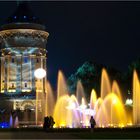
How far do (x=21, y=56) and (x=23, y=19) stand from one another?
7.68 meters

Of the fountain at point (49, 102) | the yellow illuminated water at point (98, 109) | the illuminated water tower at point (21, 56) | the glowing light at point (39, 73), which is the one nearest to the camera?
the yellow illuminated water at point (98, 109)

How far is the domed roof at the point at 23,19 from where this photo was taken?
123 metres

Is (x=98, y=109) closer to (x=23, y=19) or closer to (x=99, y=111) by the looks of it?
(x=99, y=111)

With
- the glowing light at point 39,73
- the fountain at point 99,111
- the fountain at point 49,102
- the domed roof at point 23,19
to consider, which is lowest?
the fountain at point 99,111

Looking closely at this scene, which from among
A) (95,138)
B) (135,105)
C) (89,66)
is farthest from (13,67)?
(95,138)

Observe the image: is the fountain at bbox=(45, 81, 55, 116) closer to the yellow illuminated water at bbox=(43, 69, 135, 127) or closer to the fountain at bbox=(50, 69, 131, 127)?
the yellow illuminated water at bbox=(43, 69, 135, 127)

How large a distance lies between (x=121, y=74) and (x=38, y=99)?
29.5m

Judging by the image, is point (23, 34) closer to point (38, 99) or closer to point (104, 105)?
point (38, 99)

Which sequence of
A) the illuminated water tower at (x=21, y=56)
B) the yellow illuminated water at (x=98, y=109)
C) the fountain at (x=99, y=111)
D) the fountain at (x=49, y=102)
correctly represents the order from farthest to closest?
1. the illuminated water tower at (x=21, y=56)
2. the fountain at (x=49, y=102)
3. the fountain at (x=99, y=111)
4. the yellow illuminated water at (x=98, y=109)

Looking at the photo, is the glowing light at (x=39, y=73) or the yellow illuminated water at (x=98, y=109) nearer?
the yellow illuminated water at (x=98, y=109)

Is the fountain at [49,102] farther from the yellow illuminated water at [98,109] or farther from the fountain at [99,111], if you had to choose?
the fountain at [99,111]

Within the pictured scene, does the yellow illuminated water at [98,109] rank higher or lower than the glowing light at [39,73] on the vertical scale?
lower

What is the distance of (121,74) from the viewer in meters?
92.6

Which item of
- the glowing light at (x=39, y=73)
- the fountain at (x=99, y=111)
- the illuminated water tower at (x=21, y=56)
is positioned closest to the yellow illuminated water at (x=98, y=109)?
the fountain at (x=99, y=111)
